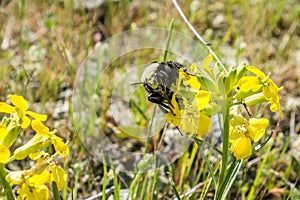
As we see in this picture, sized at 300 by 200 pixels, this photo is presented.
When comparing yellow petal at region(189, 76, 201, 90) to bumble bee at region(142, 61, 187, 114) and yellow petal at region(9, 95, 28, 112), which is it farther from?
yellow petal at region(9, 95, 28, 112)

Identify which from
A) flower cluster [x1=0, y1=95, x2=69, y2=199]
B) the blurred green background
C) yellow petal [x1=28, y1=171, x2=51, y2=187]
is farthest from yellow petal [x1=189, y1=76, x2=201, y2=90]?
the blurred green background

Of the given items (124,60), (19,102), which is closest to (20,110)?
(19,102)

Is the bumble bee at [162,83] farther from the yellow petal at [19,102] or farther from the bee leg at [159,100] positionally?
the yellow petal at [19,102]

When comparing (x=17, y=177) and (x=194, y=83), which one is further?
(x=194, y=83)

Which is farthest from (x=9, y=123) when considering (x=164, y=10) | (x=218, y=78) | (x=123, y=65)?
(x=164, y=10)

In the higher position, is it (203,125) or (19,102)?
(19,102)

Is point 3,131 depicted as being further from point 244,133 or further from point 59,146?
point 244,133

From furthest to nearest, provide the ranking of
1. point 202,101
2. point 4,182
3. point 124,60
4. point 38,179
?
point 124,60 → point 202,101 → point 4,182 → point 38,179
